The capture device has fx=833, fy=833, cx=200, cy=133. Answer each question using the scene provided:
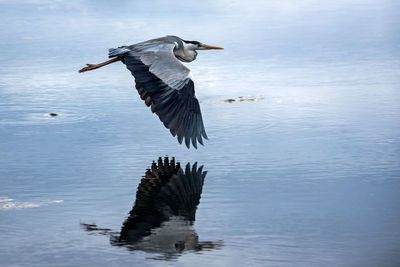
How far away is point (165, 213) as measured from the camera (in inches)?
219

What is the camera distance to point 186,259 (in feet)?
15.4

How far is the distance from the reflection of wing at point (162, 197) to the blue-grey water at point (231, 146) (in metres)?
0.09

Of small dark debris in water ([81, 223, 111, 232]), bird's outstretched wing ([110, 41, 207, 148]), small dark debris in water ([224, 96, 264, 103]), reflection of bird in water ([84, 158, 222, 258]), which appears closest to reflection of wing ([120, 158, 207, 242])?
reflection of bird in water ([84, 158, 222, 258])

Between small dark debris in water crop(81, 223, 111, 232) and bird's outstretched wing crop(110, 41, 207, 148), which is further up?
bird's outstretched wing crop(110, 41, 207, 148)

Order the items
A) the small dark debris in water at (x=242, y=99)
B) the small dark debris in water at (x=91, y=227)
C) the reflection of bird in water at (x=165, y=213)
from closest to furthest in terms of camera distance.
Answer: the reflection of bird in water at (x=165, y=213) < the small dark debris in water at (x=91, y=227) < the small dark debris in water at (x=242, y=99)

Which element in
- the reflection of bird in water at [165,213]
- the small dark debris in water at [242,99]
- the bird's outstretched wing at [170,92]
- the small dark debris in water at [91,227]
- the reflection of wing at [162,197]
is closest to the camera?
the reflection of bird in water at [165,213]

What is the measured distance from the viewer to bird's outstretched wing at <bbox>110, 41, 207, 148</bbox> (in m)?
6.91

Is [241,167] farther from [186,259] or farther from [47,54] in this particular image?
[47,54]

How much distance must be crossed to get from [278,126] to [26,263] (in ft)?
12.4

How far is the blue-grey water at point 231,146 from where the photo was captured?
4953 mm

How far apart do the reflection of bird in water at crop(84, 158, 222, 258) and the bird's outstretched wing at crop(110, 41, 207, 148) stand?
30cm

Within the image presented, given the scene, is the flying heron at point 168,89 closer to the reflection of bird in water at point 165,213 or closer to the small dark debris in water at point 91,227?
the reflection of bird in water at point 165,213

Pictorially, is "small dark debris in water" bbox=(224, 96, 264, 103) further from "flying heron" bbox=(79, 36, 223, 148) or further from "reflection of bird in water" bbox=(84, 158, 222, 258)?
"reflection of bird in water" bbox=(84, 158, 222, 258)

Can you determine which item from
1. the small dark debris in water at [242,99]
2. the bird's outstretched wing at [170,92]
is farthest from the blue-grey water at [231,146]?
the bird's outstretched wing at [170,92]
